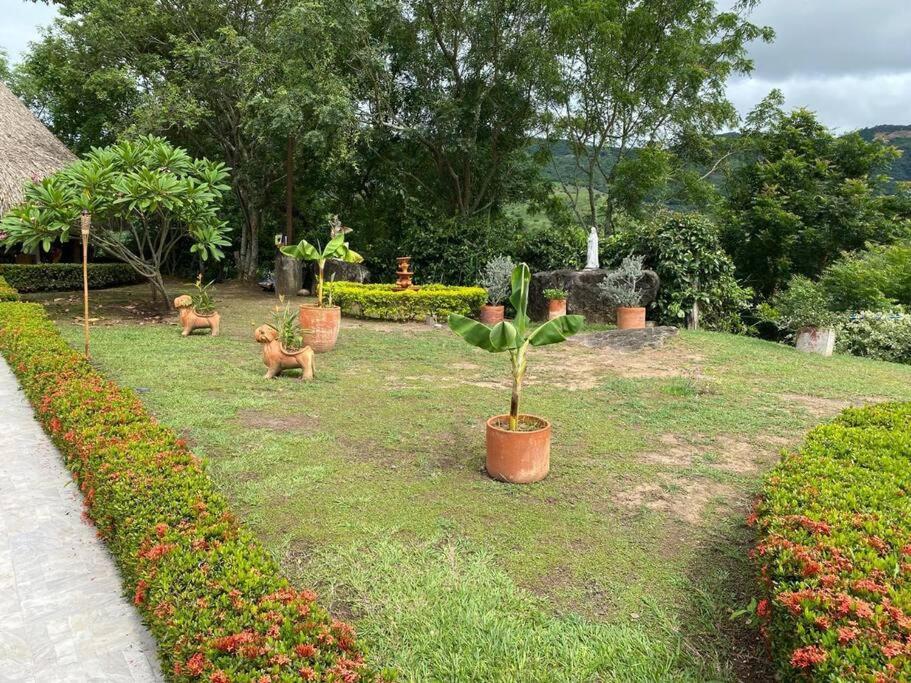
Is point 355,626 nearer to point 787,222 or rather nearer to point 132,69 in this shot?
point 787,222

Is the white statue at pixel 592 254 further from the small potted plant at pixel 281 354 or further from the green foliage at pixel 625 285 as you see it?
the small potted plant at pixel 281 354

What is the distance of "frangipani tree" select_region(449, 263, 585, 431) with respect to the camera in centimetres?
391

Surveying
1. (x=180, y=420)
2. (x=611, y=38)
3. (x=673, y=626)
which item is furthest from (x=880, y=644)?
(x=611, y=38)

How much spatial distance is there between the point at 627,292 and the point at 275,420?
25.4 feet

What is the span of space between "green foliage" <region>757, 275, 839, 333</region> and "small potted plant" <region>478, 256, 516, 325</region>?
5.12 meters

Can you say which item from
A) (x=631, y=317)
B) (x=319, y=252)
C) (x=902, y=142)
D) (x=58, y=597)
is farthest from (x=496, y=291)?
(x=902, y=142)

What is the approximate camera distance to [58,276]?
17328mm

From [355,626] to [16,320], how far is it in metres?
8.14

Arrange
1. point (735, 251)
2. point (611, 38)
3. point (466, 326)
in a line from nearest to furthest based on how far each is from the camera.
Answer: point (466, 326)
point (611, 38)
point (735, 251)

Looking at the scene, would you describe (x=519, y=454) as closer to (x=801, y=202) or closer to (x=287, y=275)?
(x=287, y=275)

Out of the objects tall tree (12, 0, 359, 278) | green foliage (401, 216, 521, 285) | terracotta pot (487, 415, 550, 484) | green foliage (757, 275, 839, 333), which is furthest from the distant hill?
terracotta pot (487, 415, 550, 484)

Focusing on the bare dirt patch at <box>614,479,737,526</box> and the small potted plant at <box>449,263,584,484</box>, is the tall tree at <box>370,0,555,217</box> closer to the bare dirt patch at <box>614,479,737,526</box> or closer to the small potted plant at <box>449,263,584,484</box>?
the small potted plant at <box>449,263,584,484</box>

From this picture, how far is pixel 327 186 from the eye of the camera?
1897cm

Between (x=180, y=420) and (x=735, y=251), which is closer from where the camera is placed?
(x=180, y=420)
